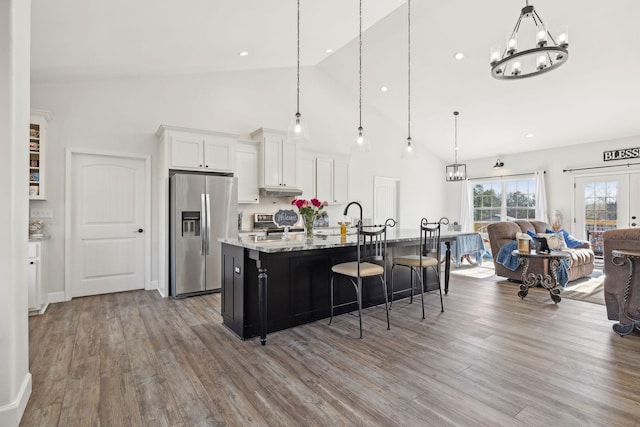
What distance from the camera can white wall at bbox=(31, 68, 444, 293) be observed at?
13.9 ft

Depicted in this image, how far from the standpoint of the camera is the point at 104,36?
10.7ft

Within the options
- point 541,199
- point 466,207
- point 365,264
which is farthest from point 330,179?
point 541,199

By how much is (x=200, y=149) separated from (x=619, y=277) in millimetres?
5008

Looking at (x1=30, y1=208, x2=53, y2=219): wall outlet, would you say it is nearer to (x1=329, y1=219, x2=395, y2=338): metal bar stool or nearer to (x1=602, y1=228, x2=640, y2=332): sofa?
(x1=329, y1=219, x2=395, y2=338): metal bar stool

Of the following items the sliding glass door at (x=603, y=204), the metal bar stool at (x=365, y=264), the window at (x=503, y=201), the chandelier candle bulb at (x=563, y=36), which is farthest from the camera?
the window at (x=503, y=201)

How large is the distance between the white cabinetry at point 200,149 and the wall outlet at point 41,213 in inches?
60.1

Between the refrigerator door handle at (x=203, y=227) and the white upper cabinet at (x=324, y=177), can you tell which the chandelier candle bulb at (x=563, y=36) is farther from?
the refrigerator door handle at (x=203, y=227)

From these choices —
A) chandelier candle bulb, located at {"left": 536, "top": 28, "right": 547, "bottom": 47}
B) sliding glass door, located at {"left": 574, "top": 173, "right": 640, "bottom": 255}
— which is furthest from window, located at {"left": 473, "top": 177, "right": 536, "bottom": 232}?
chandelier candle bulb, located at {"left": 536, "top": 28, "right": 547, "bottom": 47}

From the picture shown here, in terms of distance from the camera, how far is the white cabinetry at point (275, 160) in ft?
17.9

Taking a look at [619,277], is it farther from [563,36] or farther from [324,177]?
[324,177]

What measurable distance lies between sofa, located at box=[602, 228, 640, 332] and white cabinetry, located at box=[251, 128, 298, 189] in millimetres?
4202

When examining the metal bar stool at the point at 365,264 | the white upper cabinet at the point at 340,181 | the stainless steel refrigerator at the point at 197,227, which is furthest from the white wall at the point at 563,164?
the stainless steel refrigerator at the point at 197,227

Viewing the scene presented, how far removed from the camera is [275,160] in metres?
5.55

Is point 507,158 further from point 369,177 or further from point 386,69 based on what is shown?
point 386,69
